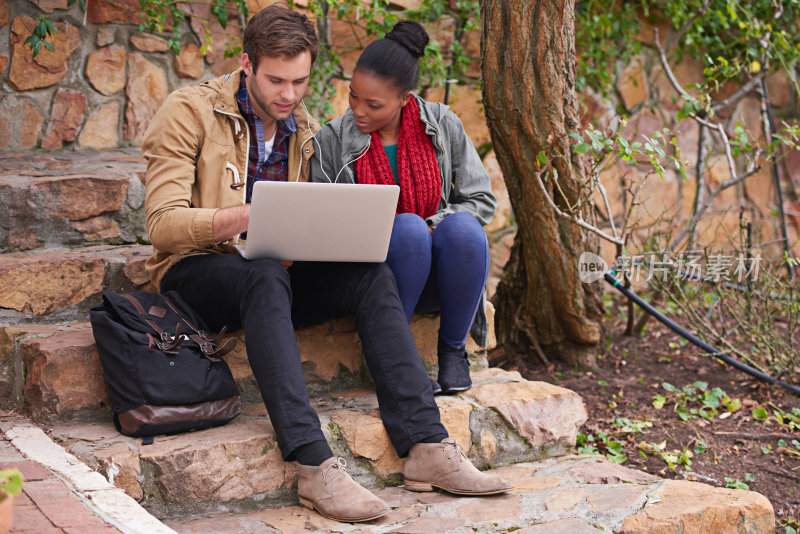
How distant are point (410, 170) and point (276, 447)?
3.05 ft

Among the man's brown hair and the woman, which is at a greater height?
the man's brown hair

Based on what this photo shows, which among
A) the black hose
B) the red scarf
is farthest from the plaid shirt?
the black hose

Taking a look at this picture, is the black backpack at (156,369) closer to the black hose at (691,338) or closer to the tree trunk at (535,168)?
the tree trunk at (535,168)

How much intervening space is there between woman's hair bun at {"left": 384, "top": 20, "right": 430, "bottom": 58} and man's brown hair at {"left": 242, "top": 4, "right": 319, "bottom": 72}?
0.30 m

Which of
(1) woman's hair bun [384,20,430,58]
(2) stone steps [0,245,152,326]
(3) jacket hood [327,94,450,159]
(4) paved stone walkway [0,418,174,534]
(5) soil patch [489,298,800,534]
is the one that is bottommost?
(5) soil patch [489,298,800,534]

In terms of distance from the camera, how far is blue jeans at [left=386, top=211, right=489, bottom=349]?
2.27 m

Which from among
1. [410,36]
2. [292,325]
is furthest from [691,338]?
[292,325]

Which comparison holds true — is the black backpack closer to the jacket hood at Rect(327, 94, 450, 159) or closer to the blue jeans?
the blue jeans

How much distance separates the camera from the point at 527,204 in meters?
3.11

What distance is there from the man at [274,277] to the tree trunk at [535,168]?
86 cm

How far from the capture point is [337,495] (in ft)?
6.32

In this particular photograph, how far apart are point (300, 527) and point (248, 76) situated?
49.3 inches

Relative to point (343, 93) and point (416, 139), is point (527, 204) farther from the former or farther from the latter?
point (343, 93)

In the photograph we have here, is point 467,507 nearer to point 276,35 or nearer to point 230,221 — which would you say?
point 230,221
